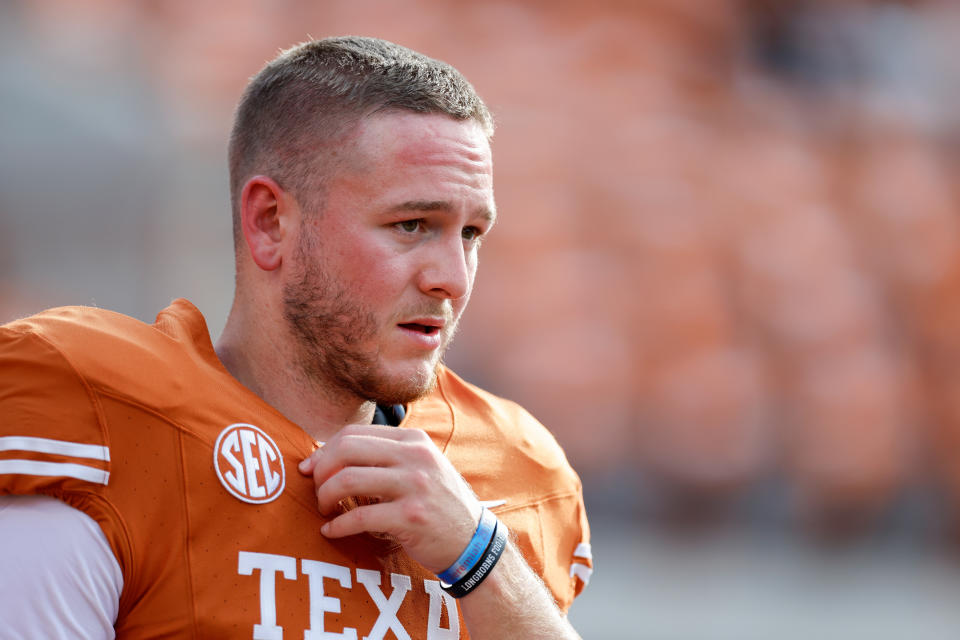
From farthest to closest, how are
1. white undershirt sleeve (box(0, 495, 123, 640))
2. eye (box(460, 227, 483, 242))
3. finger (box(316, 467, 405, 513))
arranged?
eye (box(460, 227, 483, 242)), finger (box(316, 467, 405, 513)), white undershirt sleeve (box(0, 495, 123, 640))

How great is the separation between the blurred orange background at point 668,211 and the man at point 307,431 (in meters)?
2.42

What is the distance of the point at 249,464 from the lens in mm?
1385

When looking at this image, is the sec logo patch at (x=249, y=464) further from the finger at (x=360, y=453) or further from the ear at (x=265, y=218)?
the ear at (x=265, y=218)

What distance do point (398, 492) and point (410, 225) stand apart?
414 millimetres

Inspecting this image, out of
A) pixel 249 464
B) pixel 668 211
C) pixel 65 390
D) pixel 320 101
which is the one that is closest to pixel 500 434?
pixel 249 464

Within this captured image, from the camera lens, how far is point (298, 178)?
1576mm

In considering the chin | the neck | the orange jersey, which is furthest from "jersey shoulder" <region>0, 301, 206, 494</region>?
the chin

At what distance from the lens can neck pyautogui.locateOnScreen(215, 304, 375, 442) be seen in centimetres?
157

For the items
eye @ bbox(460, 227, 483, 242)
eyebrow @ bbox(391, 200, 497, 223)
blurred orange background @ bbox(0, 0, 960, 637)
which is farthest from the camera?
blurred orange background @ bbox(0, 0, 960, 637)

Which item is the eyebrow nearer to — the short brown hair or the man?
the man

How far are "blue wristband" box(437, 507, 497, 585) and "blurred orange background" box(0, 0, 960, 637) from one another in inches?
107

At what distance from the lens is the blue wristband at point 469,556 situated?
1387 millimetres

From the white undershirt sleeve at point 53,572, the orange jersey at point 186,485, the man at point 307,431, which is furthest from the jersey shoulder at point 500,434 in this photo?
the white undershirt sleeve at point 53,572

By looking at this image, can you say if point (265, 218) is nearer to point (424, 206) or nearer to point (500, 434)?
point (424, 206)
